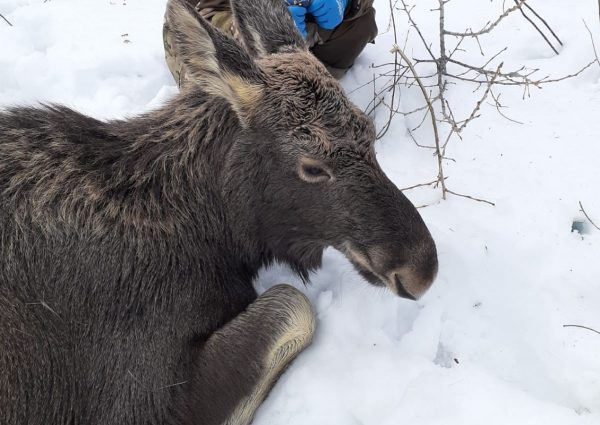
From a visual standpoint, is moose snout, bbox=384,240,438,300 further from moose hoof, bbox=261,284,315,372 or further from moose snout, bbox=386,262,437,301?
moose hoof, bbox=261,284,315,372

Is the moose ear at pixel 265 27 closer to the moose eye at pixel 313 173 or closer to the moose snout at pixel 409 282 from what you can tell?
the moose eye at pixel 313 173

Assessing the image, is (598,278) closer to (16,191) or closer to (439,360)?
(439,360)

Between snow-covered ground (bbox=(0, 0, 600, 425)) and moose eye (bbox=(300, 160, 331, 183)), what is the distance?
1099 mm

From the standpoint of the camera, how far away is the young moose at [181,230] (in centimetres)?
334

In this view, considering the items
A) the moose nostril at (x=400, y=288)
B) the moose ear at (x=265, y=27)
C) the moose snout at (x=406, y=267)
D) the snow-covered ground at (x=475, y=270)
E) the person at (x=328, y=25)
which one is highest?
the moose ear at (x=265, y=27)

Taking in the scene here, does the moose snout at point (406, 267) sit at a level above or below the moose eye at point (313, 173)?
below

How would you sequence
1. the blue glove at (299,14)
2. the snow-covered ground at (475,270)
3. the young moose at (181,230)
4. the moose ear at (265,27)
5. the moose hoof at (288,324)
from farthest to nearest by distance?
the blue glove at (299,14) → the moose ear at (265,27) → the moose hoof at (288,324) → the snow-covered ground at (475,270) → the young moose at (181,230)

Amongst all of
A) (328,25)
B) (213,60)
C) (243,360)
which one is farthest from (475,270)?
(328,25)

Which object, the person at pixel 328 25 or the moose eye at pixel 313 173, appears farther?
the person at pixel 328 25

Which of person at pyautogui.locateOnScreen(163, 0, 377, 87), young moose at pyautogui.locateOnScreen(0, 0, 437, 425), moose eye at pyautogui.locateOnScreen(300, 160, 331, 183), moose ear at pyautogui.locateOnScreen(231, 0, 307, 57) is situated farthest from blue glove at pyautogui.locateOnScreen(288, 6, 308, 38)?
moose eye at pyautogui.locateOnScreen(300, 160, 331, 183)

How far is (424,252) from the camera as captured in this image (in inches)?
138

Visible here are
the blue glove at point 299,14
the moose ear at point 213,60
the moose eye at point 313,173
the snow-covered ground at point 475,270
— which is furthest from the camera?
the blue glove at point 299,14

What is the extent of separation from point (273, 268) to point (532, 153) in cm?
242

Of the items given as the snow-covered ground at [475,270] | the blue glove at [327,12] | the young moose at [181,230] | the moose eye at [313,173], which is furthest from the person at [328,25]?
the moose eye at [313,173]
